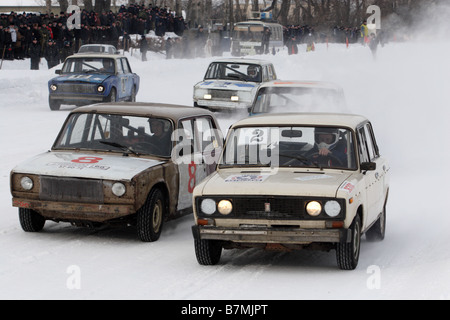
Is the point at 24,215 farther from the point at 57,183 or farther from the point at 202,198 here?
the point at 202,198

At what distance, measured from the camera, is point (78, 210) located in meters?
8.80

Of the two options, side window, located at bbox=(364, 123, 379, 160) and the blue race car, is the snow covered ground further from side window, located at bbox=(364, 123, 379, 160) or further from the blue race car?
the blue race car

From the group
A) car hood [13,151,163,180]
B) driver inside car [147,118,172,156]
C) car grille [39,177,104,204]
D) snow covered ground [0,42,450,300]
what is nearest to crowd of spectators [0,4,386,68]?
snow covered ground [0,42,450,300]

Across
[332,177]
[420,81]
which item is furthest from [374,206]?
[420,81]

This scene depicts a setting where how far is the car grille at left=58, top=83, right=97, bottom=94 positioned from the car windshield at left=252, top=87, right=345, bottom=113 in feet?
27.7

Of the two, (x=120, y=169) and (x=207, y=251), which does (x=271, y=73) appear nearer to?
(x=120, y=169)

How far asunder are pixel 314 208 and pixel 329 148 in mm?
1137

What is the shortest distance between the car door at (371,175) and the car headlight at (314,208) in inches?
38.0

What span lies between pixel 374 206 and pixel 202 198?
1.98 meters

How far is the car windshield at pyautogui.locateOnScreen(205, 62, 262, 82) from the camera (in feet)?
74.9

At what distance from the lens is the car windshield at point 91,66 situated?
2312 cm

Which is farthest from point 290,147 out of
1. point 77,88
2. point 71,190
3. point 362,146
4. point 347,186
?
point 77,88

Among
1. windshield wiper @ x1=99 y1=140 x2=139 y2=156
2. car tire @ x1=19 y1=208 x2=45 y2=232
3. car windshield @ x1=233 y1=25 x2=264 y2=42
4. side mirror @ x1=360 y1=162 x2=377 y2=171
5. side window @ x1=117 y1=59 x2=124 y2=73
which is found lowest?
car windshield @ x1=233 y1=25 x2=264 y2=42

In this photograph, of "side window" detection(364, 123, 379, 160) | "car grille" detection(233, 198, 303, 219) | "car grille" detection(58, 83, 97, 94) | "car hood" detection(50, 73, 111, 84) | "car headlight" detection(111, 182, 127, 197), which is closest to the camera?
"car grille" detection(233, 198, 303, 219)
